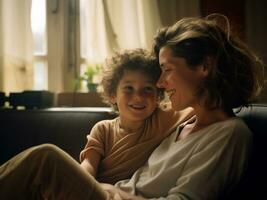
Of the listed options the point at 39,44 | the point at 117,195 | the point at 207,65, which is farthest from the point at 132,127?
the point at 39,44

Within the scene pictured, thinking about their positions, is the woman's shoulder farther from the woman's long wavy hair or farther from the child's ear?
the woman's long wavy hair

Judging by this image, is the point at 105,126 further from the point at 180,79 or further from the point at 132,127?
the point at 180,79

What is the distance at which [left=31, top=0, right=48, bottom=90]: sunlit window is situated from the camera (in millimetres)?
2428

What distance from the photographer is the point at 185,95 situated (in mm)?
1124

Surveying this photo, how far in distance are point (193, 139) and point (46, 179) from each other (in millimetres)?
444

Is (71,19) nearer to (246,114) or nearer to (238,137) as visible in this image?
(246,114)

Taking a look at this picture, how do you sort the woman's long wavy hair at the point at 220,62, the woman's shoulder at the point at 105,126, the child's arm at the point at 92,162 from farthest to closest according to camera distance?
the woman's shoulder at the point at 105,126
the child's arm at the point at 92,162
the woman's long wavy hair at the point at 220,62

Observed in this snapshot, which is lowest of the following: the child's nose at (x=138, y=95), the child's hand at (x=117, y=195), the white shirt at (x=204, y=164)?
the child's hand at (x=117, y=195)

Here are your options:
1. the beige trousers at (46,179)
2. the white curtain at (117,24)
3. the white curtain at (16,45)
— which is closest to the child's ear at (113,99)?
the beige trousers at (46,179)

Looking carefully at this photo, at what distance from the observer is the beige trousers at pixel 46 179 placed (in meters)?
0.99

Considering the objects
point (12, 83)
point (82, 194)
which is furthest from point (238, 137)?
point (12, 83)

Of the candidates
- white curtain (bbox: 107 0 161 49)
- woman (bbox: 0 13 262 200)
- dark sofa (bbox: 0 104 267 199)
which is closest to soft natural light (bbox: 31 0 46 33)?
white curtain (bbox: 107 0 161 49)

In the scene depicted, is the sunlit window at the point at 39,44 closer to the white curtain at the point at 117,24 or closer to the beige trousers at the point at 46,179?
the white curtain at the point at 117,24

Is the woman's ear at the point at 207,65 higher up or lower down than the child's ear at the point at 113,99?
higher up
